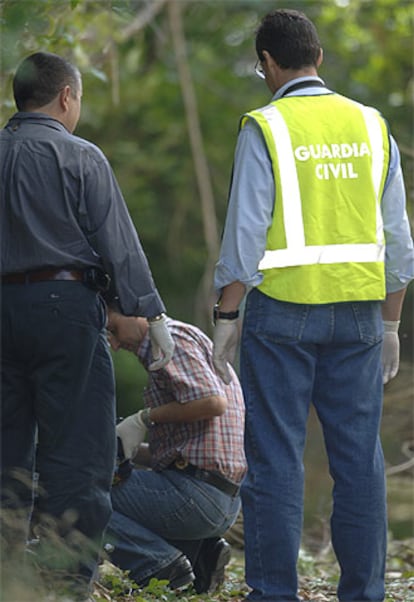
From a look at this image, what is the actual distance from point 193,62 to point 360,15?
2.28m

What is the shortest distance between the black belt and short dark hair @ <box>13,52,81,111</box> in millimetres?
1637

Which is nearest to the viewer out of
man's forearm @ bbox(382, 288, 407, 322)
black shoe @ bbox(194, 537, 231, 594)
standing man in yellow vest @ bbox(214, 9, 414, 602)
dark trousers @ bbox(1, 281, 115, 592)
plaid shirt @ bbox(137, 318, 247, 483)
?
dark trousers @ bbox(1, 281, 115, 592)

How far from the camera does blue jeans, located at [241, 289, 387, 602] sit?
4.52 m

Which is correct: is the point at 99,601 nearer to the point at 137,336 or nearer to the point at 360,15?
the point at 137,336

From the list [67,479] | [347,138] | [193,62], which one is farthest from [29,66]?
[193,62]

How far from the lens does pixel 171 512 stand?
5.40 metres

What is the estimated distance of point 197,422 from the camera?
5383 mm

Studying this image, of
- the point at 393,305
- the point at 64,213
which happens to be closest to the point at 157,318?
the point at 64,213

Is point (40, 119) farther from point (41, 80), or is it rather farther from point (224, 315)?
point (224, 315)

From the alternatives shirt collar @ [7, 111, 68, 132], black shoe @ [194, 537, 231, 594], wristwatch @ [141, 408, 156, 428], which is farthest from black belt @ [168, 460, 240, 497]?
shirt collar @ [7, 111, 68, 132]

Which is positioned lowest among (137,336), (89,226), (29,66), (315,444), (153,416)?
(315,444)

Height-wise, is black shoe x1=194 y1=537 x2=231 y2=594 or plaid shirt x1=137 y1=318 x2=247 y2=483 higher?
plaid shirt x1=137 y1=318 x2=247 y2=483

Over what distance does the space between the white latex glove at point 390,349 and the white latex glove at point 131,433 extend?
109cm

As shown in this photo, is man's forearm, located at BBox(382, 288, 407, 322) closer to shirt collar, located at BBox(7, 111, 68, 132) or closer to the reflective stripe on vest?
the reflective stripe on vest
